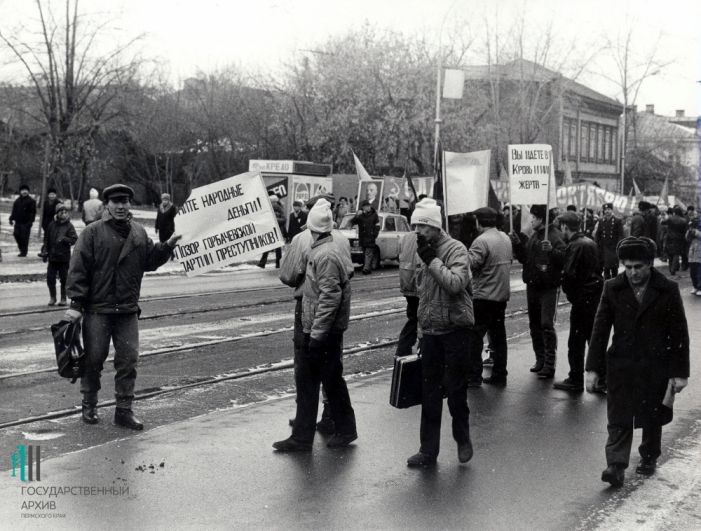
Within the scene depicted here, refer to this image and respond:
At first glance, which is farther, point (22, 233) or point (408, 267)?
point (22, 233)

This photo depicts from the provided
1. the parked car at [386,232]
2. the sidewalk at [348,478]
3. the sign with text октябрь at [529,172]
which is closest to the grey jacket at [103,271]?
the sidewalk at [348,478]

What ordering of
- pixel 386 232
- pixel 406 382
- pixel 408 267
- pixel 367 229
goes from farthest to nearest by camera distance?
pixel 386 232 → pixel 367 229 → pixel 408 267 → pixel 406 382

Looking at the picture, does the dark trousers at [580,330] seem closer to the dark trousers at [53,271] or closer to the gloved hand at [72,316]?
the gloved hand at [72,316]

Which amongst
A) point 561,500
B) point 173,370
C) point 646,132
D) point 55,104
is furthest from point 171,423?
point 646,132

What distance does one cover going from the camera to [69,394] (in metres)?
8.69

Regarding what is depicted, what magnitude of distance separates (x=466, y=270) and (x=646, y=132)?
300ft

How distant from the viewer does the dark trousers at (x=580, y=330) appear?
30.8 ft

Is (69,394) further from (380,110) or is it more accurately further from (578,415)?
(380,110)

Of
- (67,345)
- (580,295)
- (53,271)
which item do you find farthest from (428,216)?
(53,271)

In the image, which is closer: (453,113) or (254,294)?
(254,294)

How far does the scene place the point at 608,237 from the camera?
20969 mm

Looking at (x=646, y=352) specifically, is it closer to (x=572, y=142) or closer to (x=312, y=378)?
(x=312, y=378)

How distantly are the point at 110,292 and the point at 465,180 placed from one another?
541 centimetres

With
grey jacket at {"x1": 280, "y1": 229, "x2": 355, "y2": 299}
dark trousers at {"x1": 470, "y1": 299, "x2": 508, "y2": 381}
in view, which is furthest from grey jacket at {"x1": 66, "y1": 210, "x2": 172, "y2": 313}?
dark trousers at {"x1": 470, "y1": 299, "x2": 508, "y2": 381}
